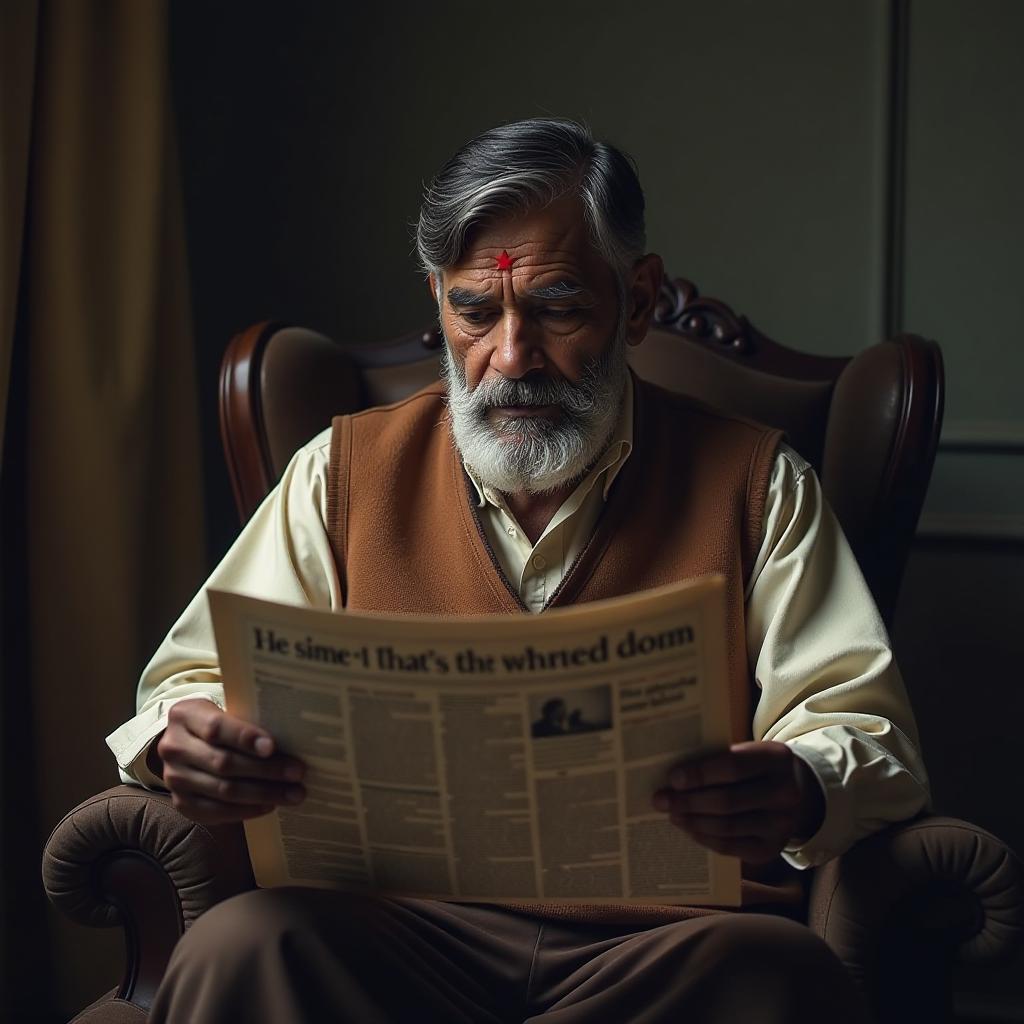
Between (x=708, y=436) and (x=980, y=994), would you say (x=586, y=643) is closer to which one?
(x=708, y=436)

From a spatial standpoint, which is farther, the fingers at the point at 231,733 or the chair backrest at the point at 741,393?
the chair backrest at the point at 741,393

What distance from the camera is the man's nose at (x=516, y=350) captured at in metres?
1.57

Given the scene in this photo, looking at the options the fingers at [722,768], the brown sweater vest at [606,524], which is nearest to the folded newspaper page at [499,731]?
the fingers at [722,768]

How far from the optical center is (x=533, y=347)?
1.60m

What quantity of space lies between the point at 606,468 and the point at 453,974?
0.66 m

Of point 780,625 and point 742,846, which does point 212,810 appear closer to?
point 742,846

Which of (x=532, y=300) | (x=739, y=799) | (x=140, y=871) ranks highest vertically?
(x=532, y=300)

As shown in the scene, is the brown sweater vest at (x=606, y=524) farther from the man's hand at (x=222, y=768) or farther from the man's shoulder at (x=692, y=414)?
the man's hand at (x=222, y=768)

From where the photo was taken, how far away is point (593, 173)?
5.28 feet

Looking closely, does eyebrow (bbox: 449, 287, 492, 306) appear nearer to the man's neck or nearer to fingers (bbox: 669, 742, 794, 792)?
the man's neck

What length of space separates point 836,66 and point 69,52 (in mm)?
1299

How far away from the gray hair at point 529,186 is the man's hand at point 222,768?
27.0 inches

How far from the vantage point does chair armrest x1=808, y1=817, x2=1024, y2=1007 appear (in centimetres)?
129

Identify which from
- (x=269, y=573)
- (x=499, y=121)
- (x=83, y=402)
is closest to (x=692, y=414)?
(x=269, y=573)
